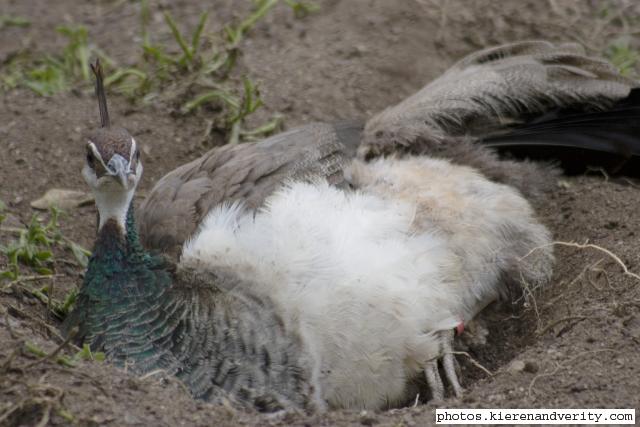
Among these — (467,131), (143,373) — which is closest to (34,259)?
(143,373)

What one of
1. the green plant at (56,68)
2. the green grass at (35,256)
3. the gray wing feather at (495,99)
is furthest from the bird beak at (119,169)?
the green plant at (56,68)

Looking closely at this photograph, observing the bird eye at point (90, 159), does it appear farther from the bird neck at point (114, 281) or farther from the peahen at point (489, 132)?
the peahen at point (489, 132)

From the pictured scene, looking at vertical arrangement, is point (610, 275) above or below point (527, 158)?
below

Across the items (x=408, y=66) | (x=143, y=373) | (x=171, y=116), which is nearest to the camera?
(x=143, y=373)

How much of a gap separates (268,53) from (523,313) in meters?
2.43

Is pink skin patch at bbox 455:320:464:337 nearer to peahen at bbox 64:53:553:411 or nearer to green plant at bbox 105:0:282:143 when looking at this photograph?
peahen at bbox 64:53:553:411

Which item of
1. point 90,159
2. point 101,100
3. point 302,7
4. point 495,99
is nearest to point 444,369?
point 495,99

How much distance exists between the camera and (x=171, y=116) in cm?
533

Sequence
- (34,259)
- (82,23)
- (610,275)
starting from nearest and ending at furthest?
(610,275), (34,259), (82,23)

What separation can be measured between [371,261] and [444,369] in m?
0.59

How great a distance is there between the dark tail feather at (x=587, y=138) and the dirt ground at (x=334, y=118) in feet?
0.52

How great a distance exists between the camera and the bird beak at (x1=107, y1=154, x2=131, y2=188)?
3680 mm

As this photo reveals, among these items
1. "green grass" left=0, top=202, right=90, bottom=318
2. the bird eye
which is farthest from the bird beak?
"green grass" left=0, top=202, right=90, bottom=318

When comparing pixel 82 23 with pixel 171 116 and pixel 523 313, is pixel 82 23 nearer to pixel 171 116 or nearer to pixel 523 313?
pixel 171 116
